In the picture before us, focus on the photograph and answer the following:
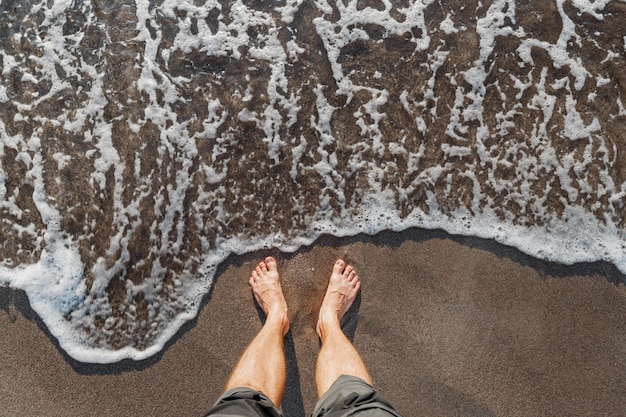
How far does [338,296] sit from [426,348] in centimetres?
56

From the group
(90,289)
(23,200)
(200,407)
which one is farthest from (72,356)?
(23,200)

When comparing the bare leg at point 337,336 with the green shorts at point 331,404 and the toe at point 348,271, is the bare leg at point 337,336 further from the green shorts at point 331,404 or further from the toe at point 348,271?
the green shorts at point 331,404

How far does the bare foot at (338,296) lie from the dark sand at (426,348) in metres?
0.07

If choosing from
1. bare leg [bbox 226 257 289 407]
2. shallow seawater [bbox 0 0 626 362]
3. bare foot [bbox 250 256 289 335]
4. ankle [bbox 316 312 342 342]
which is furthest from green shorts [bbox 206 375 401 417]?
shallow seawater [bbox 0 0 626 362]

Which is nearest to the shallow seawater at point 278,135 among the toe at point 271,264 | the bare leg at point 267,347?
the toe at point 271,264

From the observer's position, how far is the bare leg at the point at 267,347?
7.23 feet

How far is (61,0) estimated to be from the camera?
2621 mm

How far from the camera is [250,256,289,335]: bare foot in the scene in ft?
7.80

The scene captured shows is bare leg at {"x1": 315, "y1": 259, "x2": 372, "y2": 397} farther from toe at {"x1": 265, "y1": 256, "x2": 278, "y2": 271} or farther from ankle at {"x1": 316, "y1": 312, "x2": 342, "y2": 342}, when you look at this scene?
toe at {"x1": 265, "y1": 256, "x2": 278, "y2": 271}

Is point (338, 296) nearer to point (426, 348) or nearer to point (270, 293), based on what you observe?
point (270, 293)

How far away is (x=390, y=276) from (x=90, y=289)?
5.44 feet

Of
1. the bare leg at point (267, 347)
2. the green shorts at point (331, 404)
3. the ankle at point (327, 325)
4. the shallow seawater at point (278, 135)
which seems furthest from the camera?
the shallow seawater at point (278, 135)

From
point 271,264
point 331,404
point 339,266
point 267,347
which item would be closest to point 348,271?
point 339,266

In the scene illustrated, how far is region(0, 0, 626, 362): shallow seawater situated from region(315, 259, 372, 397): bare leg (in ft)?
0.94
